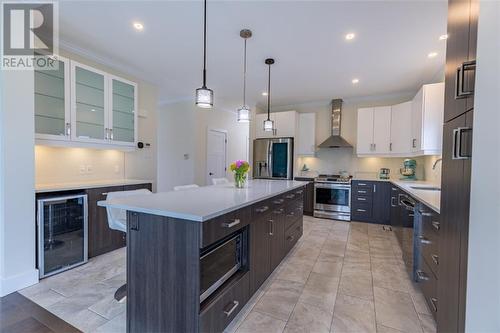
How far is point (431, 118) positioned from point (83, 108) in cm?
492

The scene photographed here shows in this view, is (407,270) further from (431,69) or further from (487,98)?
(431,69)

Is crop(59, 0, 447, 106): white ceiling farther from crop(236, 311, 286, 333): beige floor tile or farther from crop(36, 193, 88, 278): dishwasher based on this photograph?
crop(236, 311, 286, 333): beige floor tile

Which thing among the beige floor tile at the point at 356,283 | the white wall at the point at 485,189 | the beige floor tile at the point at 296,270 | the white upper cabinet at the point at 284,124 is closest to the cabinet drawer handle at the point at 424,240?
the beige floor tile at the point at 356,283

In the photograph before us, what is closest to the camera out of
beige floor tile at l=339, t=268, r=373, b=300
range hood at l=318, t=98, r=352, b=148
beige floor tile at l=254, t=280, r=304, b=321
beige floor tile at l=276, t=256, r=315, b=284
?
beige floor tile at l=254, t=280, r=304, b=321

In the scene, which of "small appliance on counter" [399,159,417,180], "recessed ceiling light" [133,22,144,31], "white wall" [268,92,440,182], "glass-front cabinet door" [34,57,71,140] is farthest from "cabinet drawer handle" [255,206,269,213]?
→ "white wall" [268,92,440,182]

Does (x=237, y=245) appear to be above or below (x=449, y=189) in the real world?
below

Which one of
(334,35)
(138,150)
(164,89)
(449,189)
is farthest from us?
(164,89)

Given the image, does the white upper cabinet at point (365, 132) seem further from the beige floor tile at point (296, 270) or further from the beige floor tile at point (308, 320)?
the beige floor tile at point (308, 320)

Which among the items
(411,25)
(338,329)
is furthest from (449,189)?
(411,25)

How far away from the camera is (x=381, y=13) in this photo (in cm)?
230

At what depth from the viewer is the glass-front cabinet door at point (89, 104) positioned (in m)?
2.83

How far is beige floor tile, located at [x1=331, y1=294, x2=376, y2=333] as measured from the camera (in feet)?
5.50

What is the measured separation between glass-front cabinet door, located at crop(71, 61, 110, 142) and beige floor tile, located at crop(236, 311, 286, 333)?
2.88 meters

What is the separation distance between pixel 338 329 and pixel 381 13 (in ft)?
9.59
